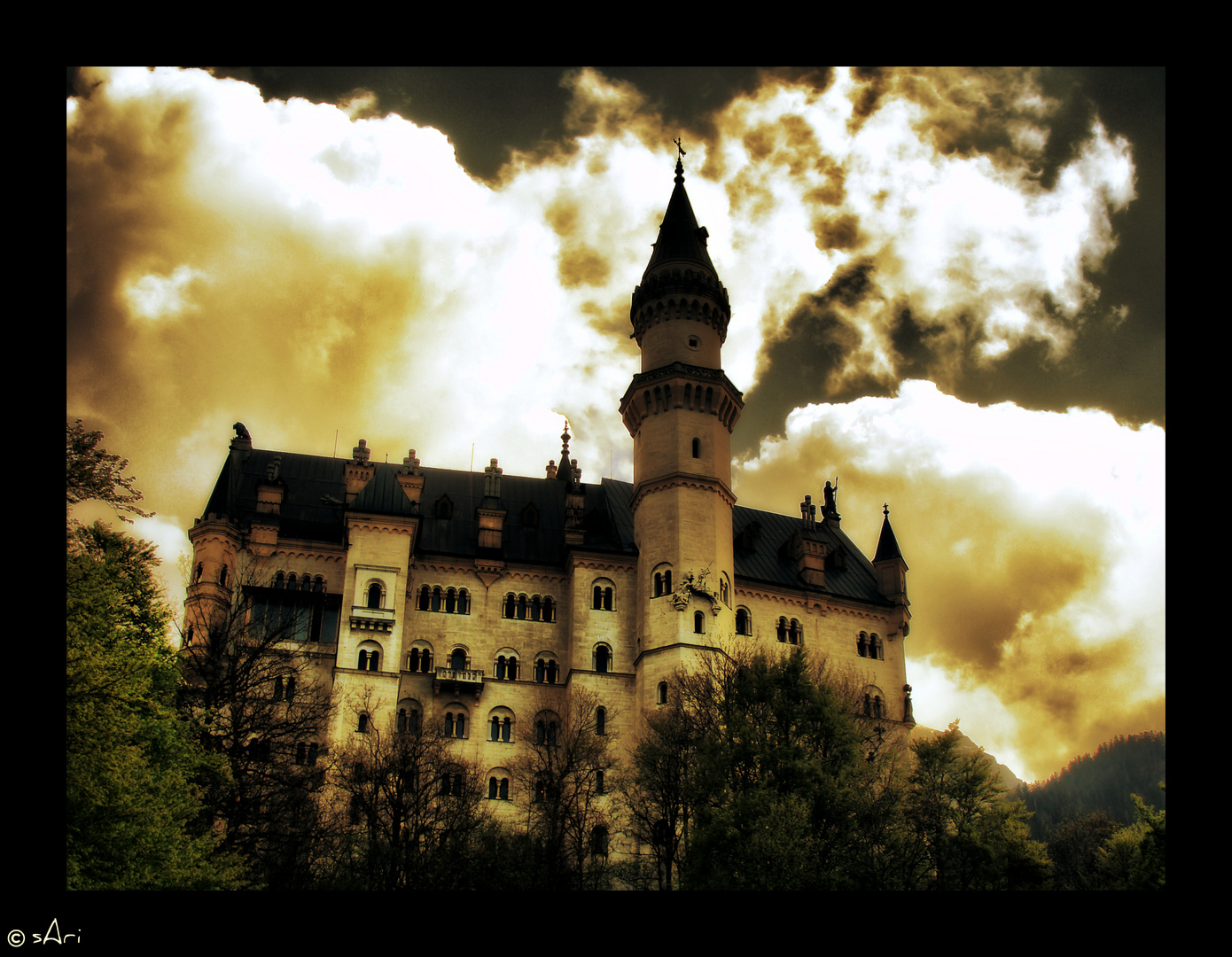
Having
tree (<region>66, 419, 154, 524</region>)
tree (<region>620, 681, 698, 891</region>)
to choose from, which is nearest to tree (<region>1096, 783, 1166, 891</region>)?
tree (<region>620, 681, 698, 891</region>)

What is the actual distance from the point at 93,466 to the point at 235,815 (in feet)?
46.4

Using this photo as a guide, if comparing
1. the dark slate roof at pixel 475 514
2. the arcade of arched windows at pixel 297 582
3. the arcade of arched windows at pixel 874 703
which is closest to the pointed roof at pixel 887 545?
the dark slate roof at pixel 475 514

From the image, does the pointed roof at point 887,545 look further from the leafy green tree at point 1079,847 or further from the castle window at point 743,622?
the leafy green tree at point 1079,847

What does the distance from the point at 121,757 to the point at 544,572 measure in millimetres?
37695

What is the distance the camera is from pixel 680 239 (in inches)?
2611

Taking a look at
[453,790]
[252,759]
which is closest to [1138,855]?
[453,790]

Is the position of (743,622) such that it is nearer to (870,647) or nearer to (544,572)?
(870,647)

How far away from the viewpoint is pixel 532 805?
2094 inches

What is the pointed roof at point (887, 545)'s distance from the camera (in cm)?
6994

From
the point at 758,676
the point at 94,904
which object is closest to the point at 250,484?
the point at 758,676

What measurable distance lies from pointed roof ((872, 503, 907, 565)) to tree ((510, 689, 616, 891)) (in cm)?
2398

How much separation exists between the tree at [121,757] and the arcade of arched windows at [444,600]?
26086 mm

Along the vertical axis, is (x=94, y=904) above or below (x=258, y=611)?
below
